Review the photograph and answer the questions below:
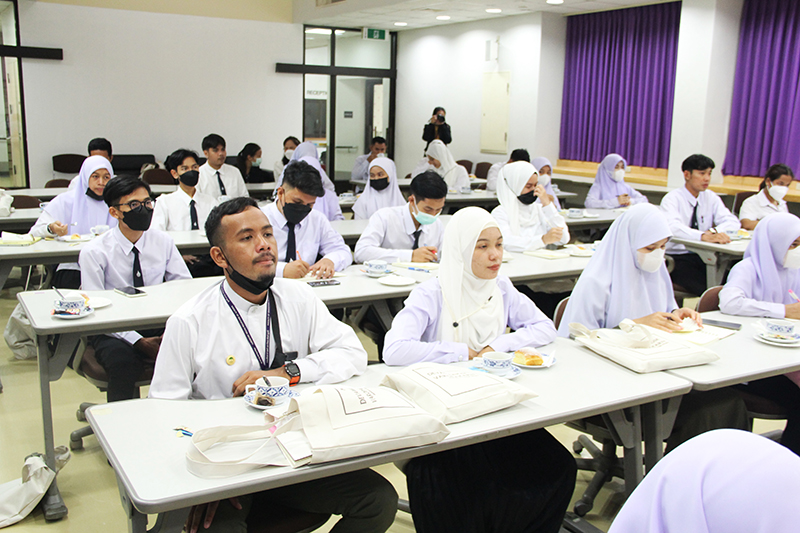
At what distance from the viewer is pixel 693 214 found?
19.0 feet

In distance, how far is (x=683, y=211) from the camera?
19.0ft

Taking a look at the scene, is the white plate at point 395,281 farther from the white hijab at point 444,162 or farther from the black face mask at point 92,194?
the white hijab at point 444,162

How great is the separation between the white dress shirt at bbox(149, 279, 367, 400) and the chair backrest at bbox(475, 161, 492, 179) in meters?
8.28

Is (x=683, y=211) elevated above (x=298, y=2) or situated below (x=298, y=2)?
below

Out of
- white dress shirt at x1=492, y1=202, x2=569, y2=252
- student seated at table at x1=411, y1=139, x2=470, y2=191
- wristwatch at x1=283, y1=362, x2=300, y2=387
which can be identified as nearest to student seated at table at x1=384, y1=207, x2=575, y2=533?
wristwatch at x1=283, y1=362, x2=300, y2=387

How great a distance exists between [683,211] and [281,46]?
766cm

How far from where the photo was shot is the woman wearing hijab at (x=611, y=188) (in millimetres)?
7441

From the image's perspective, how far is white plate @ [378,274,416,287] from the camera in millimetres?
3484

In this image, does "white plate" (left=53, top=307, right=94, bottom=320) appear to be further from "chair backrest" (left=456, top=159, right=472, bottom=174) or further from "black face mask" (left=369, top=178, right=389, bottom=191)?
"chair backrest" (left=456, top=159, right=472, bottom=174)

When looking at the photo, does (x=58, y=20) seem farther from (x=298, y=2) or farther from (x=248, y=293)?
(x=248, y=293)

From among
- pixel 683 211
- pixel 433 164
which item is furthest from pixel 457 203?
pixel 683 211

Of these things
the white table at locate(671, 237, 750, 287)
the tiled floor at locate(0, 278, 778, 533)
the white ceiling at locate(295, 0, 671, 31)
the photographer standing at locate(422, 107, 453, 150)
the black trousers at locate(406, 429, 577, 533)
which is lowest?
the tiled floor at locate(0, 278, 778, 533)

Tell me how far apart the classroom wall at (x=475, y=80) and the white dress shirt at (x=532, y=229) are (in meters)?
4.77

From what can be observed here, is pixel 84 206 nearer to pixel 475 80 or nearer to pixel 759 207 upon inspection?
pixel 759 207
